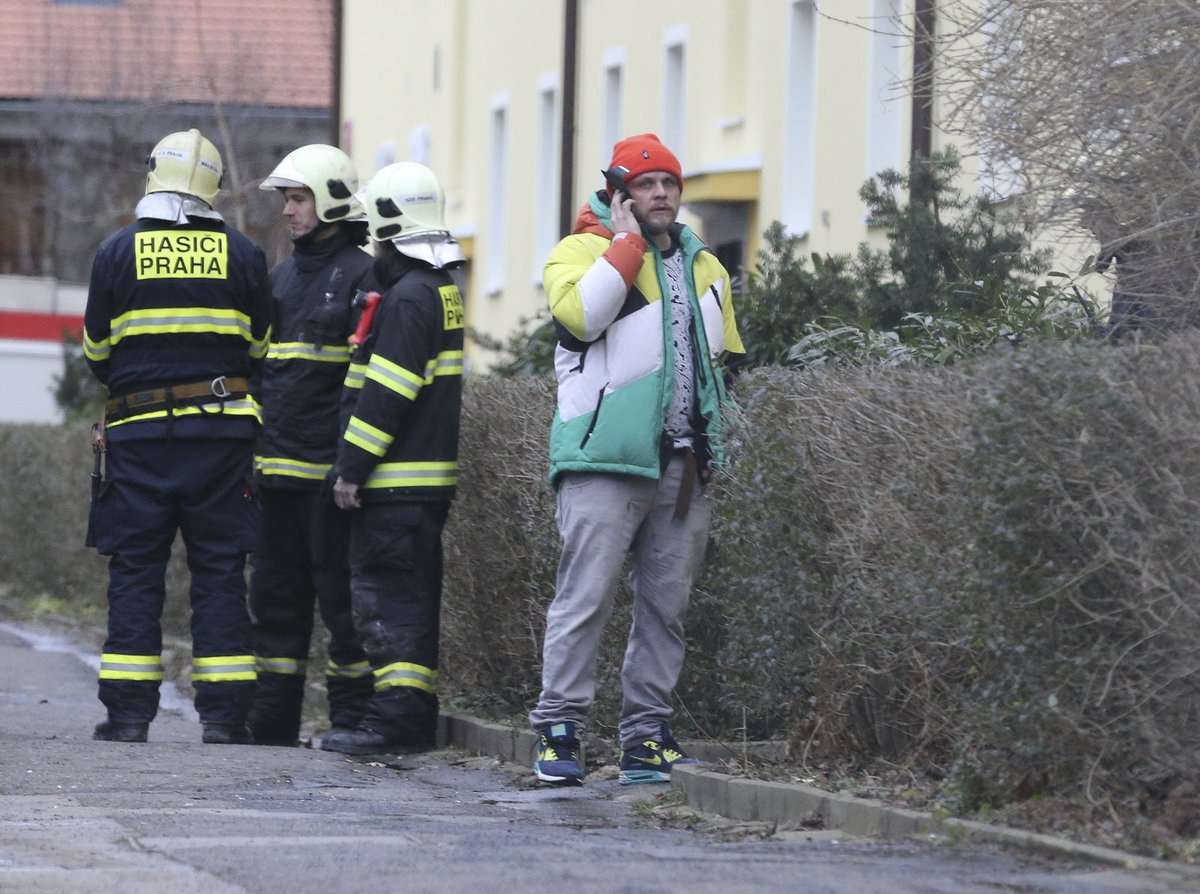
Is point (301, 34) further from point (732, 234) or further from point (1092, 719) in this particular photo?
point (1092, 719)

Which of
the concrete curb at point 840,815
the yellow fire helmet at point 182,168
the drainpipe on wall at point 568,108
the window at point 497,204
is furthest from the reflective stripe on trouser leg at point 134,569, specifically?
the window at point 497,204

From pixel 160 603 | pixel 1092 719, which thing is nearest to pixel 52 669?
pixel 160 603

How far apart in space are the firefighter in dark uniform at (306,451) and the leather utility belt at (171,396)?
8.3 inches

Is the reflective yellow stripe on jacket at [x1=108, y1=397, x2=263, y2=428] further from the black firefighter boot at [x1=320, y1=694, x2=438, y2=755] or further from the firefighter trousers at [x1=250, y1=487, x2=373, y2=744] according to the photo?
the black firefighter boot at [x1=320, y1=694, x2=438, y2=755]

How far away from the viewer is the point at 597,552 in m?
6.88

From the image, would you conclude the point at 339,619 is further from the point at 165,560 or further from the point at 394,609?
the point at 165,560

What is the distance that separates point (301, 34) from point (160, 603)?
28.4 meters

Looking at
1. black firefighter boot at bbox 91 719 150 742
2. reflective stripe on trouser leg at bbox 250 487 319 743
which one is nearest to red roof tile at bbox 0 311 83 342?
reflective stripe on trouser leg at bbox 250 487 319 743

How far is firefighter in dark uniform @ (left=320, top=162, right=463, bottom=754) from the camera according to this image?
8.00 m

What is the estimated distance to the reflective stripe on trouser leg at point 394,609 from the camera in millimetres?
8078

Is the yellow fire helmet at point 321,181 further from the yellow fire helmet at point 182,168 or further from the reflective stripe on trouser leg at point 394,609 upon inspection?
the reflective stripe on trouser leg at point 394,609

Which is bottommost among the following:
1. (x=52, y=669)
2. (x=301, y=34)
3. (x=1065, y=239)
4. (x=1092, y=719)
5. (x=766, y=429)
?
(x=52, y=669)

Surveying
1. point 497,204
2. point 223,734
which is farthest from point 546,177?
point 223,734

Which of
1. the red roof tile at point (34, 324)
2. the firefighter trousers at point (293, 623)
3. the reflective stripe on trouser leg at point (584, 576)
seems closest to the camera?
the reflective stripe on trouser leg at point (584, 576)
